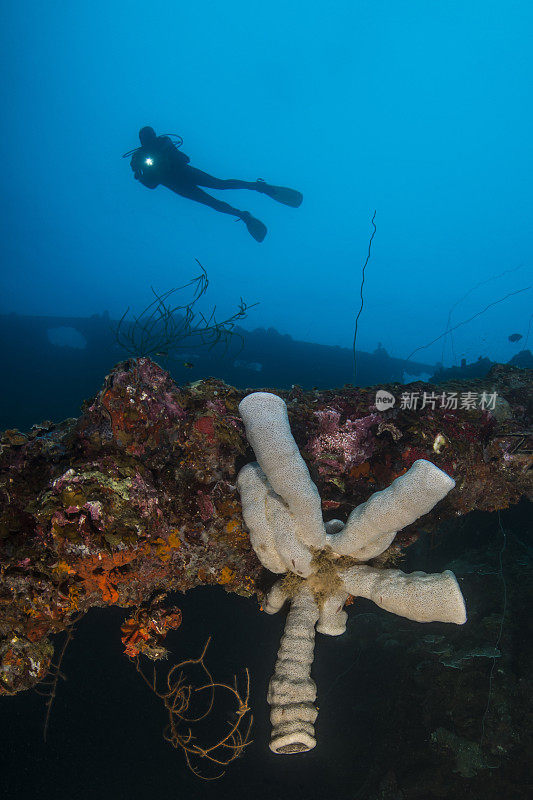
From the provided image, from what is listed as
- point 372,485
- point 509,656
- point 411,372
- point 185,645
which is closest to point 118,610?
point 185,645

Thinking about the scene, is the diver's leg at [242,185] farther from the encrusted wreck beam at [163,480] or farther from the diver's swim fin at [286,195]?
the encrusted wreck beam at [163,480]

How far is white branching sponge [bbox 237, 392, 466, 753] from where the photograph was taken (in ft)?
7.27

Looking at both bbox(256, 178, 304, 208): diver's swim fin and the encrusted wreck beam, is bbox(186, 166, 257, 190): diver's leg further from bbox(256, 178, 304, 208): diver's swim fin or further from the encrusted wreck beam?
the encrusted wreck beam

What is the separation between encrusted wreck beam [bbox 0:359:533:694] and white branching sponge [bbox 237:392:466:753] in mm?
336

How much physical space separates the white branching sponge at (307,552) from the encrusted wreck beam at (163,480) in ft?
1.10

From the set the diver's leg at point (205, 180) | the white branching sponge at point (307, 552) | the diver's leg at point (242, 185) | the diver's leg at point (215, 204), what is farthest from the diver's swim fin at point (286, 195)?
the white branching sponge at point (307, 552)

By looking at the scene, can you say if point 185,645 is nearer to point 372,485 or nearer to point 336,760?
point 336,760

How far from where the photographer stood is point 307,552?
2482mm

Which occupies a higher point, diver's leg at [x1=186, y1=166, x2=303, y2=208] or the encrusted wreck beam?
diver's leg at [x1=186, y1=166, x2=303, y2=208]

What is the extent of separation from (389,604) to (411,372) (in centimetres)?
2090

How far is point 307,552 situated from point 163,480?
116 centimetres

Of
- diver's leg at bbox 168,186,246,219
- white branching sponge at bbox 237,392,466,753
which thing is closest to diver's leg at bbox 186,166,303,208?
diver's leg at bbox 168,186,246,219

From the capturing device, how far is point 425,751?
172 inches

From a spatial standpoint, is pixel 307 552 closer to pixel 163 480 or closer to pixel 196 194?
pixel 163 480
